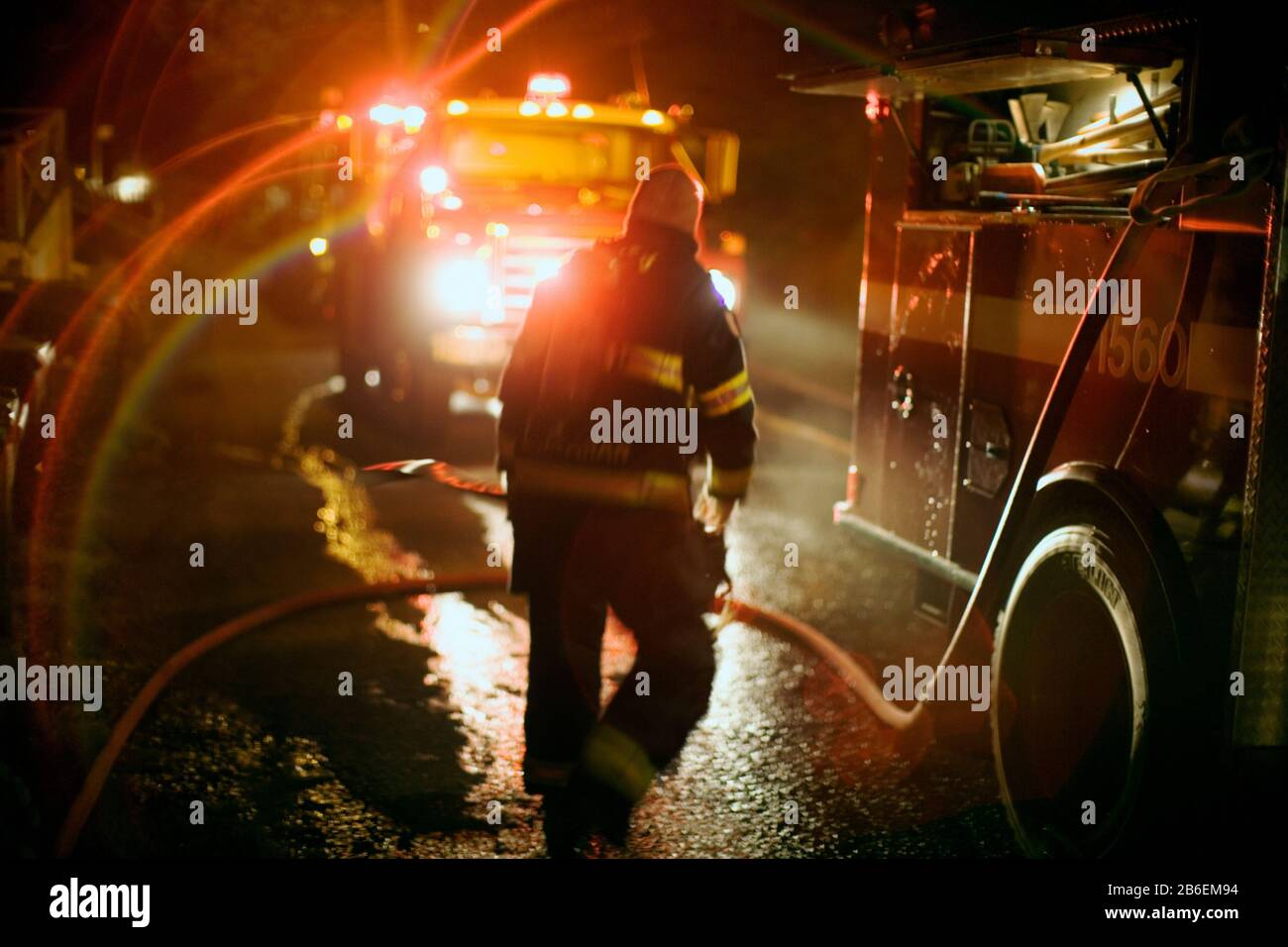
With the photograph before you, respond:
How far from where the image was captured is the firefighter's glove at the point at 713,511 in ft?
14.6

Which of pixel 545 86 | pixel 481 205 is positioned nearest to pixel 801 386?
pixel 545 86

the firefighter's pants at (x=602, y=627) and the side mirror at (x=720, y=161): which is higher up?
the side mirror at (x=720, y=161)

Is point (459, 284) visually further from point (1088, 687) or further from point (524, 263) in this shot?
point (1088, 687)

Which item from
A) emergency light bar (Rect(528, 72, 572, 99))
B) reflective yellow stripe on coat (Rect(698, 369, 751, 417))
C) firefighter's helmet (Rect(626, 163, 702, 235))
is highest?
emergency light bar (Rect(528, 72, 572, 99))

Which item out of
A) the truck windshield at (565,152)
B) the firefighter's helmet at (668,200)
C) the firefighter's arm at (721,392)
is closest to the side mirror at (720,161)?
the truck windshield at (565,152)

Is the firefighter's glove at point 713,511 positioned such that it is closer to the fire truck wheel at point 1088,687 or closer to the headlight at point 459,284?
the fire truck wheel at point 1088,687

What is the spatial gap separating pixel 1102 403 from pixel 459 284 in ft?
27.4

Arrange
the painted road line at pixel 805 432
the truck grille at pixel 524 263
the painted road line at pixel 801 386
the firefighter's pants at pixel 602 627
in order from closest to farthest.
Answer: the firefighter's pants at pixel 602 627 → the truck grille at pixel 524 263 → the painted road line at pixel 805 432 → the painted road line at pixel 801 386

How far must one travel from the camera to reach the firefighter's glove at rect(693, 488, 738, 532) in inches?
176
